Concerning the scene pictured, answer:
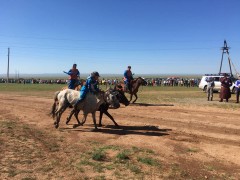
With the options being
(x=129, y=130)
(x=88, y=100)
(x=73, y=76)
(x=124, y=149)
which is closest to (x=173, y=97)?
(x=73, y=76)

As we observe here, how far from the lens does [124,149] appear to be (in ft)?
27.0

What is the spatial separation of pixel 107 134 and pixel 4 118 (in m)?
5.73

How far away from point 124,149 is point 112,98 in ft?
9.20

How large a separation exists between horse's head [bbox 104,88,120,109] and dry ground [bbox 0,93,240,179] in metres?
1.01

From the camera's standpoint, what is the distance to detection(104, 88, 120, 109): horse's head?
1063cm

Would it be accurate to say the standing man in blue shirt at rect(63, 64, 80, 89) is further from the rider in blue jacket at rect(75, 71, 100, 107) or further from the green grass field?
the green grass field

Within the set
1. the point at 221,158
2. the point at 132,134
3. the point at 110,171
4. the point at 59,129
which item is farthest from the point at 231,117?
the point at 110,171

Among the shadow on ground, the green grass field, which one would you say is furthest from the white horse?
the green grass field

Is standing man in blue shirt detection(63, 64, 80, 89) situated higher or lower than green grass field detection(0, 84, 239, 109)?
higher

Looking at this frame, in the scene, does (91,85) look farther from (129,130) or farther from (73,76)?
(73,76)

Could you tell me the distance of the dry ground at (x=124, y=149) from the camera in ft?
21.3

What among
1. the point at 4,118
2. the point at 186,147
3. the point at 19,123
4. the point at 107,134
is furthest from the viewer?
the point at 4,118

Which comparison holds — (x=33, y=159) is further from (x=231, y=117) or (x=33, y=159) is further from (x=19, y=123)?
(x=231, y=117)

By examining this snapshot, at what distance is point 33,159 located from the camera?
7.31m
